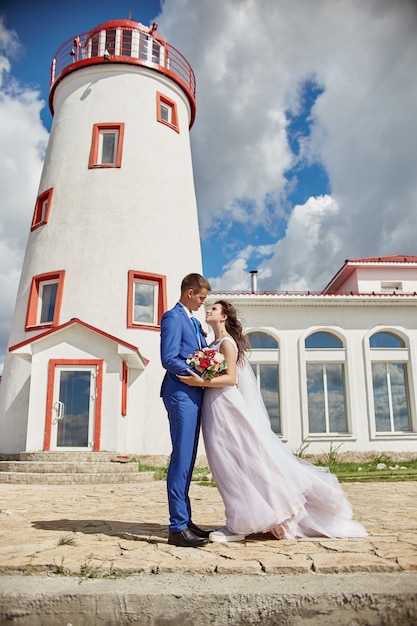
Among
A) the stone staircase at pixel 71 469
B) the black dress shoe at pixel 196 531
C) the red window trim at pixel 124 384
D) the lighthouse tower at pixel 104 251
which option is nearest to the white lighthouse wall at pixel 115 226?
the lighthouse tower at pixel 104 251

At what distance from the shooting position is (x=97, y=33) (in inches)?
665

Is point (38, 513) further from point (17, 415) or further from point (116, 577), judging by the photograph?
point (17, 415)

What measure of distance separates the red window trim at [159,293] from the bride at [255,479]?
9958mm

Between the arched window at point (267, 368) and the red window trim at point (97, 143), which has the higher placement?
the red window trim at point (97, 143)

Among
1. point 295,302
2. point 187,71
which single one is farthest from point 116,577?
point 187,71

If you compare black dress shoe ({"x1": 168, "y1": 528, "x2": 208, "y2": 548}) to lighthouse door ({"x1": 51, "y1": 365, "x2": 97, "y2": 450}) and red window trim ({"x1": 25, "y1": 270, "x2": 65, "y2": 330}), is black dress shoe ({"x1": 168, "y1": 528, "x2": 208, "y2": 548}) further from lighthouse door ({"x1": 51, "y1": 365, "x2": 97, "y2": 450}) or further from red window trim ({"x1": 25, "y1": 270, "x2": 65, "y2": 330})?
red window trim ({"x1": 25, "y1": 270, "x2": 65, "y2": 330})

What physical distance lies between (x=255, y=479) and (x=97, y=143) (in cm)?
1369

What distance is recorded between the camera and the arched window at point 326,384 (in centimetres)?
1645

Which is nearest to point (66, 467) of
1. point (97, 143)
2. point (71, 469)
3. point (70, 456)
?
point (71, 469)

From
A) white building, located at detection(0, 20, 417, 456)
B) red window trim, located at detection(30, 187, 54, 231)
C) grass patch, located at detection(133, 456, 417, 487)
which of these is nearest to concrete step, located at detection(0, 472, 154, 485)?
grass patch, located at detection(133, 456, 417, 487)

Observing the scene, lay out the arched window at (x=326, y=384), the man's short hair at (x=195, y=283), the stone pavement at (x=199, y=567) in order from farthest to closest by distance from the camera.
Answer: the arched window at (x=326, y=384) < the man's short hair at (x=195, y=283) < the stone pavement at (x=199, y=567)

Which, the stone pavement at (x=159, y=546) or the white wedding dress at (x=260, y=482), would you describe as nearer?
the stone pavement at (x=159, y=546)

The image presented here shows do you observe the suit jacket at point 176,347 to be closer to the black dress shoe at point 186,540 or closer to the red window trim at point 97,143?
the black dress shoe at point 186,540

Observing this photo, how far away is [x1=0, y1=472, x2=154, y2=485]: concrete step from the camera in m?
9.81
